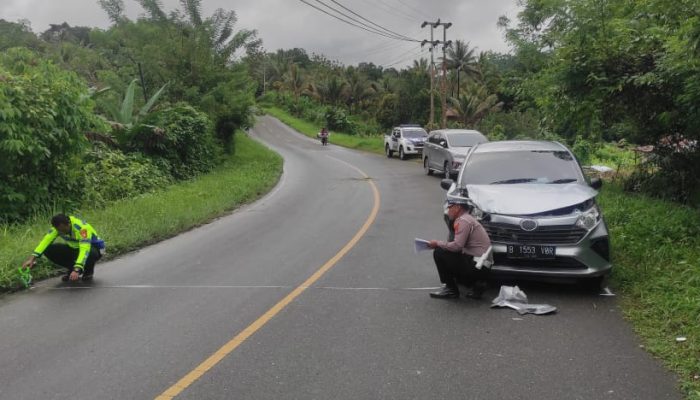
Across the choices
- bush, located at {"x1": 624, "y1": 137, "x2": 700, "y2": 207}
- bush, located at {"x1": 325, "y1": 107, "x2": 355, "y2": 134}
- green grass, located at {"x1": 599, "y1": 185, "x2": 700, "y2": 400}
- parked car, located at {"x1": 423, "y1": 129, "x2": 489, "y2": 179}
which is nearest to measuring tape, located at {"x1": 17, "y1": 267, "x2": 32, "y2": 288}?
green grass, located at {"x1": 599, "y1": 185, "x2": 700, "y2": 400}

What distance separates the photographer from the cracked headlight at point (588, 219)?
6.42 metres

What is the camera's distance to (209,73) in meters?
A: 25.5

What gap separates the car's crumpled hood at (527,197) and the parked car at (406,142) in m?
22.6

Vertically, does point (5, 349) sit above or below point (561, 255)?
below

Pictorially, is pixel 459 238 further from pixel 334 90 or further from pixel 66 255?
pixel 334 90

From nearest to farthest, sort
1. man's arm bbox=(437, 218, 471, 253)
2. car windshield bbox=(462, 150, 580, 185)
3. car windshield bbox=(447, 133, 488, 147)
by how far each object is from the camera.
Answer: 1. man's arm bbox=(437, 218, 471, 253)
2. car windshield bbox=(462, 150, 580, 185)
3. car windshield bbox=(447, 133, 488, 147)

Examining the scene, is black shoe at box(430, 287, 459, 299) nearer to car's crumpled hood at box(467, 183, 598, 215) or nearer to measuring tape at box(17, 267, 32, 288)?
car's crumpled hood at box(467, 183, 598, 215)

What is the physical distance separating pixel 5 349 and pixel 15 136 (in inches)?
251

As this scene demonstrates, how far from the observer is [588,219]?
6516 mm

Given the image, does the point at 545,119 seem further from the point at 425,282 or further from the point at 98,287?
the point at 98,287

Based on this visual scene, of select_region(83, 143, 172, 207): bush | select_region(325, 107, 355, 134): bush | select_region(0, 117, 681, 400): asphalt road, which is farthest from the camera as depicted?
select_region(325, 107, 355, 134): bush

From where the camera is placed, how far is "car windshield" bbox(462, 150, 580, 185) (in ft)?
26.3

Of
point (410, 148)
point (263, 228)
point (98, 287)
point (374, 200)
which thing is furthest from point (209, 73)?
point (98, 287)

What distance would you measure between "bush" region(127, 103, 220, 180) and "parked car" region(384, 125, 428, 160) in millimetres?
11812
